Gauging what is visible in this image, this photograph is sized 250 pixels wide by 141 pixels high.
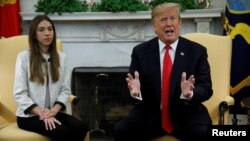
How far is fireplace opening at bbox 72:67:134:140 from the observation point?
4.07 m

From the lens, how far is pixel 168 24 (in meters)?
2.48

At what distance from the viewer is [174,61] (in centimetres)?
252

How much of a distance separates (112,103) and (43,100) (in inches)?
55.4

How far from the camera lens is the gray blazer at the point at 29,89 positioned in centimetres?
275

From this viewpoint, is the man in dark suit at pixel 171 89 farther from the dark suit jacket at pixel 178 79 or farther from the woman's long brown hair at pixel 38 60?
the woman's long brown hair at pixel 38 60

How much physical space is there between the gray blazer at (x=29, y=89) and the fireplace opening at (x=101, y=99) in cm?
116

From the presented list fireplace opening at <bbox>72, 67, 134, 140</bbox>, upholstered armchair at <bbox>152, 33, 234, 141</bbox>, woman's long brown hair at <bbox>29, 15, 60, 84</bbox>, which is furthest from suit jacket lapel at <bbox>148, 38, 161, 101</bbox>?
fireplace opening at <bbox>72, 67, 134, 140</bbox>

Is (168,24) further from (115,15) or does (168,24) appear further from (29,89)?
(115,15)

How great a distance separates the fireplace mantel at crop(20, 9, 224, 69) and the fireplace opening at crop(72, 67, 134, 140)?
0.43 feet

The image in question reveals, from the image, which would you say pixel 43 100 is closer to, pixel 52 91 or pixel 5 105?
pixel 52 91

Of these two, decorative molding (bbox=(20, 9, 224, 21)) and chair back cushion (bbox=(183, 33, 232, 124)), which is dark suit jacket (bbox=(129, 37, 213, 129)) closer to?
chair back cushion (bbox=(183, 33, 232, 124))

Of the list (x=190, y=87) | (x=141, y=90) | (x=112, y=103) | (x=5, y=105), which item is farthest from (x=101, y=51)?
(x=190, y=87)

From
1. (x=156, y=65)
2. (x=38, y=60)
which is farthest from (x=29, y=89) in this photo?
(x=156, y=65)

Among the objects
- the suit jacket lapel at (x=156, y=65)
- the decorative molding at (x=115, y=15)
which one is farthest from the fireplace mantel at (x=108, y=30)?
the suit jacket lapel at (x=156, y=65)
